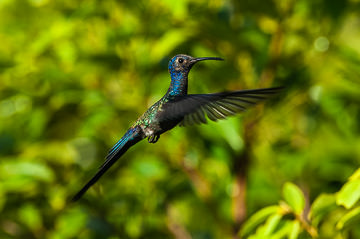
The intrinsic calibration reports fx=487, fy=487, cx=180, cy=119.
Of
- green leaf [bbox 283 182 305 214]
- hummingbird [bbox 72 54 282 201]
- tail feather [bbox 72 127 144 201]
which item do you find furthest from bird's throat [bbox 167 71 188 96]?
green leaf [bbox 283 182 305 214]

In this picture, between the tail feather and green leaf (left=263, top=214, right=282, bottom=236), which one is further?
green leaf (left=263, top=214, right=282, bottom=236)

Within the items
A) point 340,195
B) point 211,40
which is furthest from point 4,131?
point 340,195

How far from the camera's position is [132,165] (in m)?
2.41

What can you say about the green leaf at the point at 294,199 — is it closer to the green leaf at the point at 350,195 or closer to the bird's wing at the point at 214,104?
the green leaf at the point at 350,195

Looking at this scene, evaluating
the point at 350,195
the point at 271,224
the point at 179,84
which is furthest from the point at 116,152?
the point at 350,195

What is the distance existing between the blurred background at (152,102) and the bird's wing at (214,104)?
20.5 inches

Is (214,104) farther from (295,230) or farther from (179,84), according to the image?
(295,230)

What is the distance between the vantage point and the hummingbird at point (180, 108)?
1.28 m

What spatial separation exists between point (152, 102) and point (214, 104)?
0.79 m

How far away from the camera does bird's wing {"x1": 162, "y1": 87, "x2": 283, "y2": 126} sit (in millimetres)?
1236

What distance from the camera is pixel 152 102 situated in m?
2.21

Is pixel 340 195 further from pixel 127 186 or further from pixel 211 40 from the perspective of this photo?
pixel 127 186

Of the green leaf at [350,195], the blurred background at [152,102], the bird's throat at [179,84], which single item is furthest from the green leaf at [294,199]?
the bird's throat at [179,84]

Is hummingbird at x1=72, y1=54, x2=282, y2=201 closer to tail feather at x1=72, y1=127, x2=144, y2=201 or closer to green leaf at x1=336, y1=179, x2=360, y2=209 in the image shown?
tail feather at x1=72, y1=127, x2=144, y2=201
